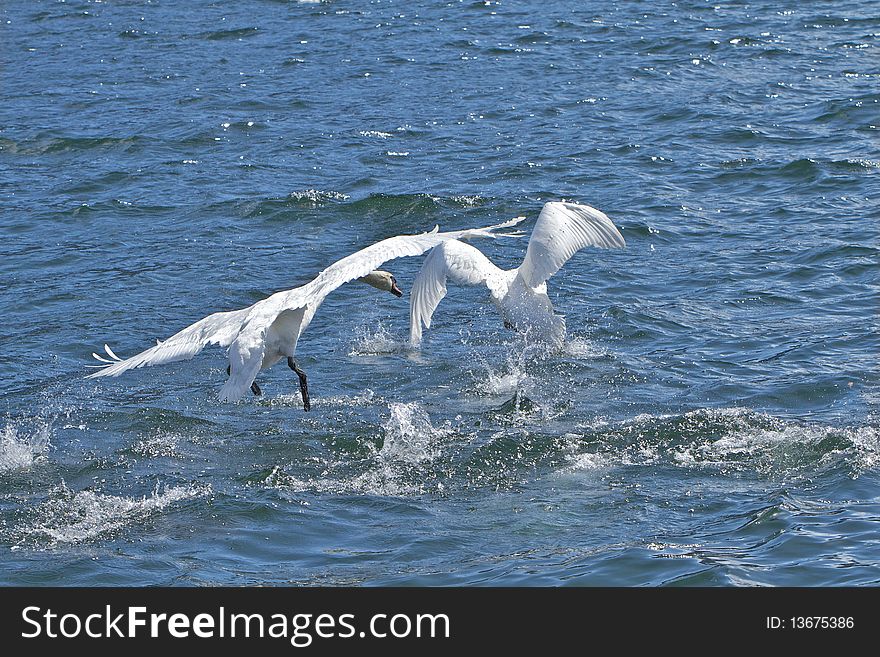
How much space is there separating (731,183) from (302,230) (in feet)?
17.2

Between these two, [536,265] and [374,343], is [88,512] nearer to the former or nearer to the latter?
[374,343]

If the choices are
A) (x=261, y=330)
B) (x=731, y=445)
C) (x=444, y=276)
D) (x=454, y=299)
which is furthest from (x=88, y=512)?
(x=454, y=299)

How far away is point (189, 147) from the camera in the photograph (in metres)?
19.4

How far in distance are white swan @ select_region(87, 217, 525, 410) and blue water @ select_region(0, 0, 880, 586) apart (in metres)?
0.81

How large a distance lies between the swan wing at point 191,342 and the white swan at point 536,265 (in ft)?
7.47

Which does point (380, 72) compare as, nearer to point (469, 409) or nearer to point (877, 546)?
point (469, 409)

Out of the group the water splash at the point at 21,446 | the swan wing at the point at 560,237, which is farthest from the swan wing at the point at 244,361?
the swan wing at the point at 560,237

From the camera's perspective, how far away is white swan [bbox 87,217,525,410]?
9.65 metres

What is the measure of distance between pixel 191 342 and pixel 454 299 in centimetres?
450

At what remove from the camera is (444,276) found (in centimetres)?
1198

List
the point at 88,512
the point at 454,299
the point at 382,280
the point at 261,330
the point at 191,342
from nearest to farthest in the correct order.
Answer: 1. the point at 88,512
2. the point at 261,330
3. the point at 191,342
4. the point at 382,280
5. the point at 454,299

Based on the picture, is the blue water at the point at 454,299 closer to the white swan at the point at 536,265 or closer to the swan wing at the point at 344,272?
the white swan at the point at 536,265

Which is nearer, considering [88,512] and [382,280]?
[88,512]

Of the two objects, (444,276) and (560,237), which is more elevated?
(560,237)
